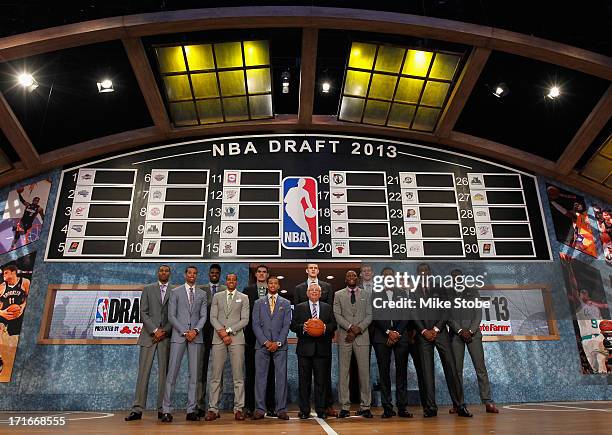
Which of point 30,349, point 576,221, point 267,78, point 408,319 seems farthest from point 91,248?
point 576,221

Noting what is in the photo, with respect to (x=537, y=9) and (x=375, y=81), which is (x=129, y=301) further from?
(x=537, y=9)

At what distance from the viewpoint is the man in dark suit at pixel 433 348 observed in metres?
4.92

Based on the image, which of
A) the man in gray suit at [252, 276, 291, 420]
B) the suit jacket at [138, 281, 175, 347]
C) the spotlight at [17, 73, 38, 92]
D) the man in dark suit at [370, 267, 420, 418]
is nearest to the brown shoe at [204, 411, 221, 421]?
the man in gray suit at [252, 276, 291, 420]

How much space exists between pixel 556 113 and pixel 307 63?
4752 mm

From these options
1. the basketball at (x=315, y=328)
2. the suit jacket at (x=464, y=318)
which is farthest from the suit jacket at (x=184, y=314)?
the suit jacket at (x=464, y=318)

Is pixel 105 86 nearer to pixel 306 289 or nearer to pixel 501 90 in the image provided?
pixel 306 289

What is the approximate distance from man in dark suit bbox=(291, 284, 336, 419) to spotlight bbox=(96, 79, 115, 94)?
5.51 m

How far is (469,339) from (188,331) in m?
3.28

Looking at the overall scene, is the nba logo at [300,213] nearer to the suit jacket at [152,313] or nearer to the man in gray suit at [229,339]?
the man in gray suit at [229,339]

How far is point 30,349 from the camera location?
752cm

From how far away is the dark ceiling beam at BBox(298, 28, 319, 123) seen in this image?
24.7 ft

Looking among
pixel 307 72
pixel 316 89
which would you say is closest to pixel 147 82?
pixel 307 72

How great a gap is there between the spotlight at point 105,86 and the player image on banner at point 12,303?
3208mm

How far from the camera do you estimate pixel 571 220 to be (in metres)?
8.82
